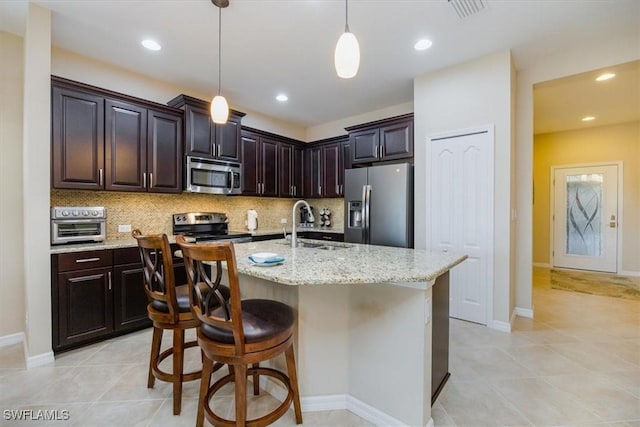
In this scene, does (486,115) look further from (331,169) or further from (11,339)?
(11,339)

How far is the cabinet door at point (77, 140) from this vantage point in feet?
8.66

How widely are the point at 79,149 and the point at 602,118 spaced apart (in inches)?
303

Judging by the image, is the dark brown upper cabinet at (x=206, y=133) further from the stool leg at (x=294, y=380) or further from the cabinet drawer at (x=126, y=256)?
the stool leg at (x=294, y=380)

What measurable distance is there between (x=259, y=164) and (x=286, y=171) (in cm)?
59

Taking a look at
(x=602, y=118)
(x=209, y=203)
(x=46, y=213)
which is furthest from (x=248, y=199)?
(x=602, y=118)

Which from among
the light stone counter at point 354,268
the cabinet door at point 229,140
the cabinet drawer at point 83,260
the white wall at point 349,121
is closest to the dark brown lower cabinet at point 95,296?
the cabinet drawer at point 83,260

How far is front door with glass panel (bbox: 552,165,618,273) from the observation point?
552 centimetres

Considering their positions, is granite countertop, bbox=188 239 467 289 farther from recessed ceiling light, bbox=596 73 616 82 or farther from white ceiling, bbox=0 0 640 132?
recessed ceiling light, bbox=596 73 616 82

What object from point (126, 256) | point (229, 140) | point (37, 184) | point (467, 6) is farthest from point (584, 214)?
point (37, 184)

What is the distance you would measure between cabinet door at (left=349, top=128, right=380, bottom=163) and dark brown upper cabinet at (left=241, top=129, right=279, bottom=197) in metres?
1.32

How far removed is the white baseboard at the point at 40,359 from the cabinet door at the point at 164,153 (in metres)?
1.72

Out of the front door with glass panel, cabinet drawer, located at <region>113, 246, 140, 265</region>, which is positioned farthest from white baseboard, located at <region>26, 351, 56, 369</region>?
the front door with glass panel

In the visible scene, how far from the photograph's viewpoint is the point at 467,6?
7.69 ft

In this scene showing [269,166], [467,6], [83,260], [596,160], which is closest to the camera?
[467,6]
